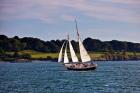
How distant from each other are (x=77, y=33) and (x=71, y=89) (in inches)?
2337

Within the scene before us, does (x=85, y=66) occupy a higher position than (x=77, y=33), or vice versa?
(x=77, y=33)

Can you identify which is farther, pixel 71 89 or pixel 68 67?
pixel 68 67

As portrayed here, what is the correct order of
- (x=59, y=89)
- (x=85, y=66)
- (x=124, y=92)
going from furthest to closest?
1. (x=85, y=66)
2. (x=59, y=89)
3. (x=124, y=92)

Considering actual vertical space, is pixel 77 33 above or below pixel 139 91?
above

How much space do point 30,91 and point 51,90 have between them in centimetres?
416

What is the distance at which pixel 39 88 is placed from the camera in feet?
268

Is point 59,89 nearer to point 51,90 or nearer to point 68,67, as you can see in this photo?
point 51,90

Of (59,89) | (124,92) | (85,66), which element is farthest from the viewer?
(85,66)

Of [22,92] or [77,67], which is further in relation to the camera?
[77,67]

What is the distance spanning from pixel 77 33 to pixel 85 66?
9.83 meters

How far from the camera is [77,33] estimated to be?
456ft

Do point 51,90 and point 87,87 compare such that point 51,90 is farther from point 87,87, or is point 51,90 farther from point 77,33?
point 77,33

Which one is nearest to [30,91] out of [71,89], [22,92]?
[22,92]

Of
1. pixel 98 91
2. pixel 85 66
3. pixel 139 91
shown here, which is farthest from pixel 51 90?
pixel 85 66
